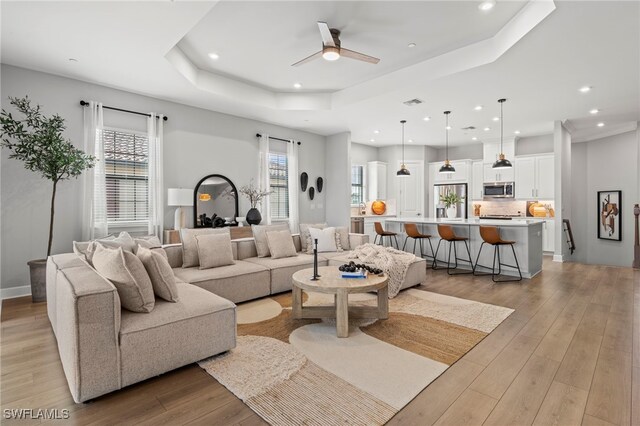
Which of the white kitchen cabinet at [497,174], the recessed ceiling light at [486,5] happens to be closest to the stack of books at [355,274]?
the recessed ceiling light at [486,5]

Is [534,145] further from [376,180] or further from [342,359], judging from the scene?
[342,359]

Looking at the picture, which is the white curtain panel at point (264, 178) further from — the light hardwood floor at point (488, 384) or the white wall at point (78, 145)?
the light hardwood floor at point (488, 384)

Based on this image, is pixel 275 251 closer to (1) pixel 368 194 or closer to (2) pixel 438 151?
(1) pixel 368 194

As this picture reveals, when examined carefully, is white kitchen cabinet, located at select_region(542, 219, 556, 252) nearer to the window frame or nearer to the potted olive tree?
the window frame

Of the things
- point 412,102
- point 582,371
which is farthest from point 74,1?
point 582,371

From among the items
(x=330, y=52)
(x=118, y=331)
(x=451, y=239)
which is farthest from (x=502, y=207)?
(x=118, y=331)

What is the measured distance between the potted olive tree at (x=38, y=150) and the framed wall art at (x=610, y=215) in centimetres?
1090

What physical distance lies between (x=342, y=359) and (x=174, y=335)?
127 cm

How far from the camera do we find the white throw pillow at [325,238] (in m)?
5.30

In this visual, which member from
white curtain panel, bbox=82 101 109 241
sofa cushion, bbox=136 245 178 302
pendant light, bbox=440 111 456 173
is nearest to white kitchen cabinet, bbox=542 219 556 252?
pendant light, bbox=440 111 456 173

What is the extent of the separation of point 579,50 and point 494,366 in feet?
12.6

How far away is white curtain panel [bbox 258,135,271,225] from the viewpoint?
694 centimetres

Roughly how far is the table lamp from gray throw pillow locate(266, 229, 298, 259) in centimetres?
158

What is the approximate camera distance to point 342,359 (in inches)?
101
